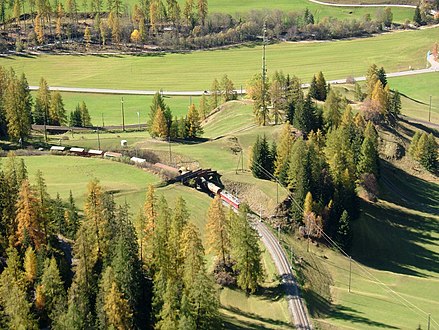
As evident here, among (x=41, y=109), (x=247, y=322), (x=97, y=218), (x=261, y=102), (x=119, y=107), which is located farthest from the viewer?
(x=119, y=107)

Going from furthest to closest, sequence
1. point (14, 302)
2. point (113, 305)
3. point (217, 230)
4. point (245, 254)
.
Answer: point (217, 230)
point (245, 254)
point (113, 305)
point (14, 302)

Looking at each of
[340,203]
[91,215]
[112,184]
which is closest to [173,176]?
[112,184]

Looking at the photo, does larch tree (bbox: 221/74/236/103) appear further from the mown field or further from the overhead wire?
the mown field

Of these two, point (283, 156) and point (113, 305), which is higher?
point (283, 156)

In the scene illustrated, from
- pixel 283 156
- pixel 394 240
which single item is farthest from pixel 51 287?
pixel 394 240

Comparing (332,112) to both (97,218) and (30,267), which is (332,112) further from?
(30,267)

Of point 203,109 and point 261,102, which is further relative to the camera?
point 203,109

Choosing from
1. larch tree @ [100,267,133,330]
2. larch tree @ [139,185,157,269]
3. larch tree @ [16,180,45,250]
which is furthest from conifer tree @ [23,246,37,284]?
larch tree @ [139,185,157,269]
